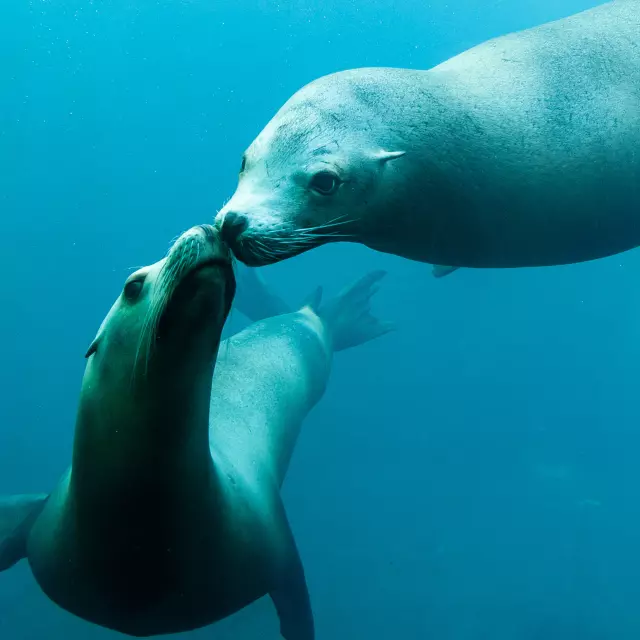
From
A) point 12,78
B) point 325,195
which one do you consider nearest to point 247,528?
point 325,195

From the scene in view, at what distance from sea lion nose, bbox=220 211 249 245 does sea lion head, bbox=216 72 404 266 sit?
69 mm

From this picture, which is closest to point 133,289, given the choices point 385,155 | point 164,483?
point 164,483

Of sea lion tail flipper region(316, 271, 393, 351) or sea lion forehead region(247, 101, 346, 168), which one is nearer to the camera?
sea lion forehead region(247, 101, 346, 168)

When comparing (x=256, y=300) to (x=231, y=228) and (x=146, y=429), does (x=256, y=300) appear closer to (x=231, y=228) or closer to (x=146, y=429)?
(x=231, y=228)

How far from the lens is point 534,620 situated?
11.0 m

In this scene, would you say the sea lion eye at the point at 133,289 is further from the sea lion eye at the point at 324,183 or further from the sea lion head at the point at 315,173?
the sea lion eye at the point at 324,183

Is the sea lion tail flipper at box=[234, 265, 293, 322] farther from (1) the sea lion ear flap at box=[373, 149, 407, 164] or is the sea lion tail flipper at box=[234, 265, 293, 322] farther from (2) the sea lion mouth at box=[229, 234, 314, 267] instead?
(2) the sea lion mouth at box=[229, 234, 314, 267]

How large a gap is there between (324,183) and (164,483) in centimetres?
107

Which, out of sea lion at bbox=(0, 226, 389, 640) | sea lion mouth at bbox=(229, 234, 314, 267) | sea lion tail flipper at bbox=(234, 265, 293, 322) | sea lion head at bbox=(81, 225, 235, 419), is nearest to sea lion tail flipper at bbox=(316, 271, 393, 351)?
sea lion tail flipper at bbox=(234, 265, 293, 322)

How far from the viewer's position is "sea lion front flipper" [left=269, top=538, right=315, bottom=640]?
3111 mm

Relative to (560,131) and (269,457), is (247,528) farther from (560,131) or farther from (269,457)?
(560,131)

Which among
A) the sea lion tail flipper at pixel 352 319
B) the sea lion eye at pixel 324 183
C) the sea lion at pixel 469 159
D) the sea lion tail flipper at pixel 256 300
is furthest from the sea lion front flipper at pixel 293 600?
the sea lion tail flipper at pixel 256 300

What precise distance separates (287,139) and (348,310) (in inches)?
198

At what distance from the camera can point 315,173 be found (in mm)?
2082
